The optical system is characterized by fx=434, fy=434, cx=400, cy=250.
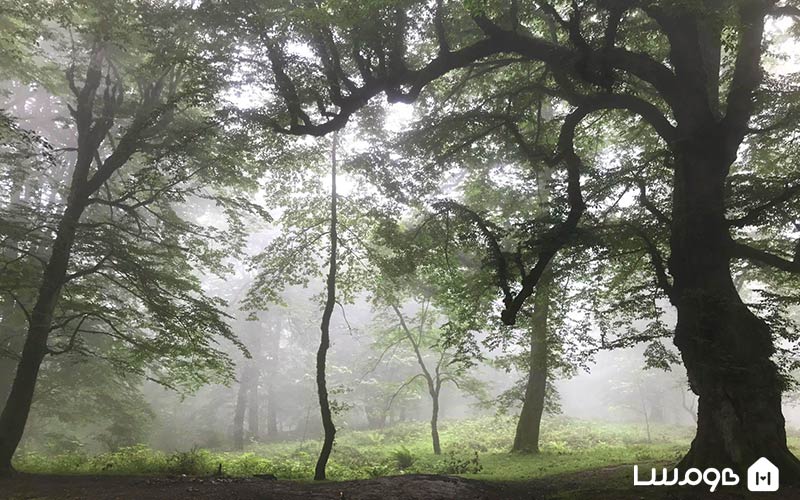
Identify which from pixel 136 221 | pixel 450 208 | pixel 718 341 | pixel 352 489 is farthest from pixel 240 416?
pixel 718 341

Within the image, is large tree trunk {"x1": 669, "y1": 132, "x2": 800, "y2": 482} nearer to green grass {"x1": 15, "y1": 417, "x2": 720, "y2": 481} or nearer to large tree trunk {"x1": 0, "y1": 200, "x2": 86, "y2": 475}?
green grass {"x1": 15, "y1": 417, "x2": 720, "y2": 481}

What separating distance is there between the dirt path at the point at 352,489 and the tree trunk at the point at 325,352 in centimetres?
168

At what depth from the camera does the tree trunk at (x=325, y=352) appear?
391 inches

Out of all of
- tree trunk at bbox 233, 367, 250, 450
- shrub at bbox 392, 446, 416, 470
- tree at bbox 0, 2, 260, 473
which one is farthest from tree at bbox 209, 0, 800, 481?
tree trunk at bbox 233, 367, 250, 450

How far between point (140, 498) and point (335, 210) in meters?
7.49

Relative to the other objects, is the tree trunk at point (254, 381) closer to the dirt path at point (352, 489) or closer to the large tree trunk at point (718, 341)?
the dirt path at point (352, 489)

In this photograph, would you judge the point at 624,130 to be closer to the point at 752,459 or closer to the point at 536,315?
the point at 536,315

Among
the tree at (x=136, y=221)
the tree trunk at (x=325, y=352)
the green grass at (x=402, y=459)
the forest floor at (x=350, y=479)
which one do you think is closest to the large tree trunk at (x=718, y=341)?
the forest floor at (x=350, y=479)

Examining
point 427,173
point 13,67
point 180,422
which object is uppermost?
point 13,67

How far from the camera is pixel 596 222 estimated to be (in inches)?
354

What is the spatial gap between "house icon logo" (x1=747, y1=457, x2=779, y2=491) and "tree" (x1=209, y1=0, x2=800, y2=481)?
0.11 metres

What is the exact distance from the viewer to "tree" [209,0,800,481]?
6.93 meters

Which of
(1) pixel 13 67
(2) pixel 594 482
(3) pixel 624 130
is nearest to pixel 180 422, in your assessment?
(1) pixel 13 67

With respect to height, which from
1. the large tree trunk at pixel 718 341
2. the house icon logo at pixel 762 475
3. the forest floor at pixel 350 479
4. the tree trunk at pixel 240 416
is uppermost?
the large tree trunk at pixel 718 341
